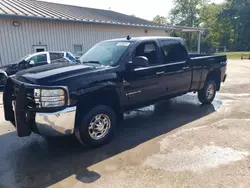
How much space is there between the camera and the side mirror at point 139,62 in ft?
13.9

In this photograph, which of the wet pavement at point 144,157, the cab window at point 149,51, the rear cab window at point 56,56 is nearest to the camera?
the wet pavement at point 144,157

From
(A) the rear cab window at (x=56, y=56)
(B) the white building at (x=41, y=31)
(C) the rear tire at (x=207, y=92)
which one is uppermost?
(B) the white building at (x=41, y=31)

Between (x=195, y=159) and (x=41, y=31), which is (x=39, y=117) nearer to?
(x=195, y=159)

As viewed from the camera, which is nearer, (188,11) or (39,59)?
(39,59)

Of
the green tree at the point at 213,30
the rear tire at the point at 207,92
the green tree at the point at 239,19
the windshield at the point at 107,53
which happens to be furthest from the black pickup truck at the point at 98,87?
the green tree at the point at 213,30

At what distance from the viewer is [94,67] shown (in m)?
4.03

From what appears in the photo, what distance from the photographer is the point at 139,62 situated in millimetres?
4266

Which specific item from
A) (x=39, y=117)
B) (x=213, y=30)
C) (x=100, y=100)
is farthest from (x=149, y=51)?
(x=213, y=30)

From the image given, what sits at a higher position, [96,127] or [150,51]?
[150,51]

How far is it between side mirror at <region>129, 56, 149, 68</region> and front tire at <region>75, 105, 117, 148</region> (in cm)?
99

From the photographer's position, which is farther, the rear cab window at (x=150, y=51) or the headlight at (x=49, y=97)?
the rear cab window at (x=150, y=51)

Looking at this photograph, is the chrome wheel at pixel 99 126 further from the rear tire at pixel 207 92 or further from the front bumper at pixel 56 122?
the rear tire at pixel 207 92

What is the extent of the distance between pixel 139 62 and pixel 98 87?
3.20ft

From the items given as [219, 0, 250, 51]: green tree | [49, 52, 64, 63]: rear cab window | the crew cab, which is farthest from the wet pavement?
[219, 0, 250, 51]: green tree
